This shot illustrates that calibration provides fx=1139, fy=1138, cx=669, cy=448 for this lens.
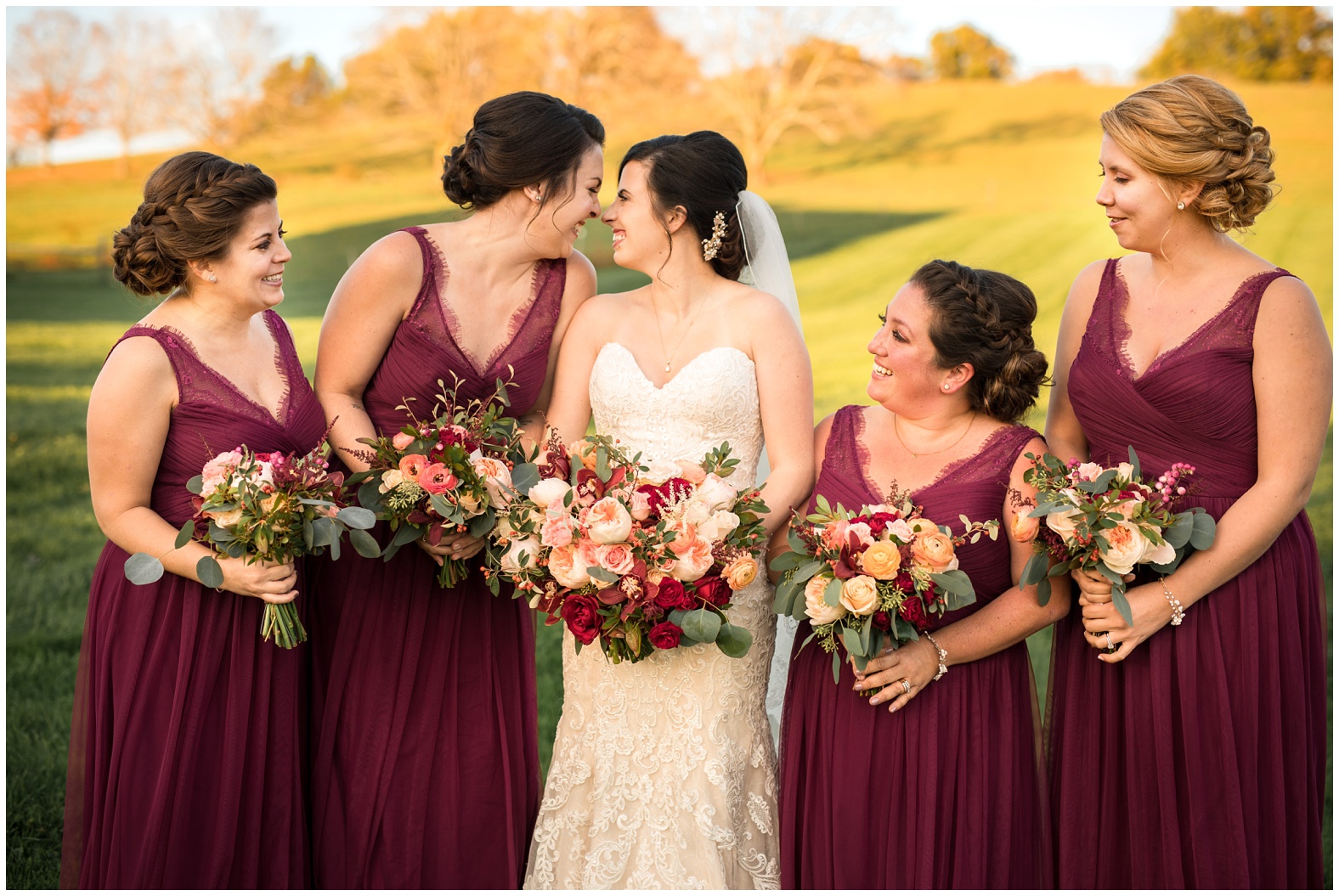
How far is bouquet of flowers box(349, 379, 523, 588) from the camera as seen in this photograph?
12.2ft

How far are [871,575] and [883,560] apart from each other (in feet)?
0.28

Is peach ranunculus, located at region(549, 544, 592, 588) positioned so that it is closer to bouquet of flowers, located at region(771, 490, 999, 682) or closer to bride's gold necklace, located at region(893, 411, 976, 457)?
bouquet of flowers, located at region(771, 490, 999, 682)

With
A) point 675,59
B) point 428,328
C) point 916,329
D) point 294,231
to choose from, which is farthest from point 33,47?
point 916,329

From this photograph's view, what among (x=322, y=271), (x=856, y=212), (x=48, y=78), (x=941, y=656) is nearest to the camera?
(x=941, y=656)

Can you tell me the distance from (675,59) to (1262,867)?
17.2m

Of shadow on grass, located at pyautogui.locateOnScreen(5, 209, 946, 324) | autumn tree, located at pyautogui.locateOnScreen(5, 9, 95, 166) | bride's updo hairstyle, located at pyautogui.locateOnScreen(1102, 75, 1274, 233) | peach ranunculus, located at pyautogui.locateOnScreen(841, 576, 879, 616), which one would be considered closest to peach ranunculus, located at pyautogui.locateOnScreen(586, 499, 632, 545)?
peach ranunculus, located at pyautogui.locateOnScreen(841, 576, 879, 616)

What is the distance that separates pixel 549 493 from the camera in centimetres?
355

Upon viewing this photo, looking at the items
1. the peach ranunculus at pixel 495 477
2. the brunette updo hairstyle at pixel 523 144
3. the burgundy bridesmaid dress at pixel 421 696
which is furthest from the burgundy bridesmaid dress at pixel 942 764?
the brunette updo hairstyle at pixel 523 144

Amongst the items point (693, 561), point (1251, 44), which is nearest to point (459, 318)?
point (693, 561)

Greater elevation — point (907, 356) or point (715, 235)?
point (715, 235)

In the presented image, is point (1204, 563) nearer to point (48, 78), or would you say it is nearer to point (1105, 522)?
point (1105, 522)

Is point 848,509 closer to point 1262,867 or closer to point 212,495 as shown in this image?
point 1262,867

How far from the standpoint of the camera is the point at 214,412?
153 inches

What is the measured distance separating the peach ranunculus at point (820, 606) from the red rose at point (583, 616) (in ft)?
2.16
